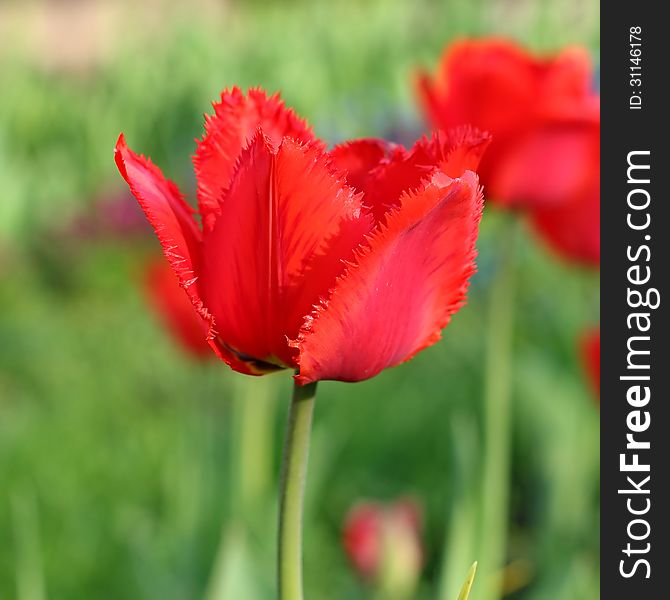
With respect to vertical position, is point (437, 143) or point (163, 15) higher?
point (163, 15)

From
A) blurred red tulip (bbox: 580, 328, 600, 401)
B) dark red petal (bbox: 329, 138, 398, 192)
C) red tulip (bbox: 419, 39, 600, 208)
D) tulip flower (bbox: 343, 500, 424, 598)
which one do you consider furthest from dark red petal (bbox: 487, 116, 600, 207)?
dark red petal (bbox: 329, 138, 398, 192)

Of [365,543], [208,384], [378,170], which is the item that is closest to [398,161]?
[378,170]

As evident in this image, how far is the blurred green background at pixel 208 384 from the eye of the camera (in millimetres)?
985

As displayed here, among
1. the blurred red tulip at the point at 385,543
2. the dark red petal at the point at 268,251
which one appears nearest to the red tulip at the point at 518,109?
the blurred red tulip at the point at 385,543

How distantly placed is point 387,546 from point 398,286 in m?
0.59

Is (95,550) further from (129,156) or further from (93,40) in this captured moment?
(93,40)

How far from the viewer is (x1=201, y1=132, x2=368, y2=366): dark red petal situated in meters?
0.32

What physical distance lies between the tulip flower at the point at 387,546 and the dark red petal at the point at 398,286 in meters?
0.58

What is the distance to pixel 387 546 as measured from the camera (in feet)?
2.83

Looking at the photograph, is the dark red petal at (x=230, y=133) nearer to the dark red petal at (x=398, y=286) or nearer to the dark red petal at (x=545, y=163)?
the dark red petal at (x=398, y=286)

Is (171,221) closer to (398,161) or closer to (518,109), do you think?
(398,161)

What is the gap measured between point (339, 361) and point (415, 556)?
0.61m

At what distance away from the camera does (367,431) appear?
72.3 inches

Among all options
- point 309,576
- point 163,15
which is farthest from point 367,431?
point 163,15
